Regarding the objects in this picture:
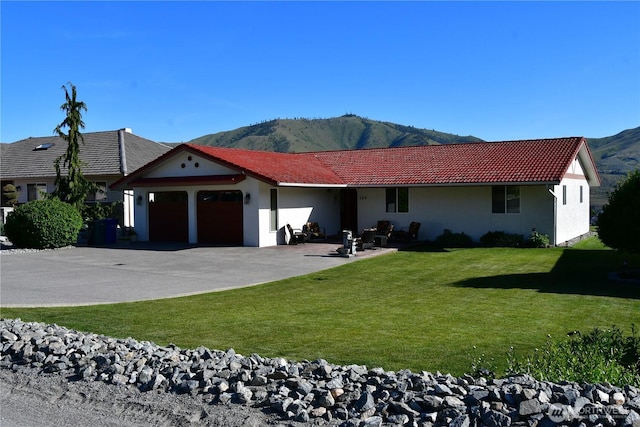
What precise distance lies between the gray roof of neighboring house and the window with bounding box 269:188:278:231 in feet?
42.2

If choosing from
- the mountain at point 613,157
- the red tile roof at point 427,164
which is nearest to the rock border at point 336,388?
the red tile roof at point 427,164

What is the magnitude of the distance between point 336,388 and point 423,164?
23413mm

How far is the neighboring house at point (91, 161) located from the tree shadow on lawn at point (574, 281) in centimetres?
2368

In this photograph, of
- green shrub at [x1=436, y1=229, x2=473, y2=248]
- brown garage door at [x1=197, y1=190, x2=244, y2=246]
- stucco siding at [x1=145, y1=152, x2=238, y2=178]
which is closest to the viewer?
brown garage door at [x1=197, y1=190, x2=244, y2=246]

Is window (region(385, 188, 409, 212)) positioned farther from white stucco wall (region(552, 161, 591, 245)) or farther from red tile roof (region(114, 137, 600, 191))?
white stucco wall (region(552, 161, 591, 245))

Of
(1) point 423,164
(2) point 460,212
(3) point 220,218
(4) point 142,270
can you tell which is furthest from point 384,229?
(4) point 142,270

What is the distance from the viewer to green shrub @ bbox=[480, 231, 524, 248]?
24266mm

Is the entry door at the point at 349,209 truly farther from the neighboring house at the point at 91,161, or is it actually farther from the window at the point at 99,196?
the window at the point at 99,196

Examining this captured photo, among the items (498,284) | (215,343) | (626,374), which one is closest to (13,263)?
(215,343)

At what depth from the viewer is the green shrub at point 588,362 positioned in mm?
5824

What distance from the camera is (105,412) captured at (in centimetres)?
576

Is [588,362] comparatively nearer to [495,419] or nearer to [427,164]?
[495,419]

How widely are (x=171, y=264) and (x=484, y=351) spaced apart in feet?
44.0

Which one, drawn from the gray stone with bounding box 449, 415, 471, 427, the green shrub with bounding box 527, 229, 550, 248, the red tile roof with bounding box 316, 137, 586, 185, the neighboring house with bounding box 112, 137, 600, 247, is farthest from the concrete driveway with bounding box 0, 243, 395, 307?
the gray stone with bounding box 449, 415, 471, 427
